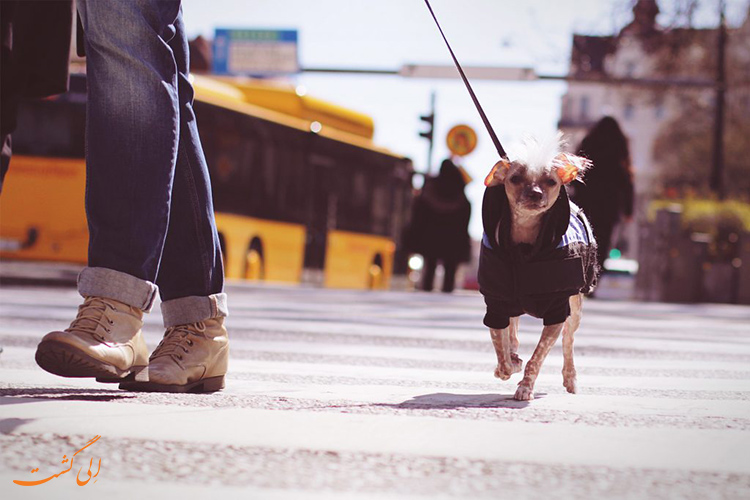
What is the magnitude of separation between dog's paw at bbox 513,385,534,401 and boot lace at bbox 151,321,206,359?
1.01 metres

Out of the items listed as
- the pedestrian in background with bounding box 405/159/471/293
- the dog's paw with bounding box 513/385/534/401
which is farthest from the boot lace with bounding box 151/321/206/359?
the pedestrian in background with bounding box 405/159/471/293

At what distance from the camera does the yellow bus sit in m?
16.9

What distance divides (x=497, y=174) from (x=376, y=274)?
1952 cm

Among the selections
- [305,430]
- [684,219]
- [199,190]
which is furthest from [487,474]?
[684,219]

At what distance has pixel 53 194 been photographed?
55.6 feet

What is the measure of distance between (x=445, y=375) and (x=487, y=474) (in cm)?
240

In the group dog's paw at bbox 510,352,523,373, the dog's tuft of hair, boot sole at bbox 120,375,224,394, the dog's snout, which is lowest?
boot sole at bbox 120,375,224,394

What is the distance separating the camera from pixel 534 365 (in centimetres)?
414

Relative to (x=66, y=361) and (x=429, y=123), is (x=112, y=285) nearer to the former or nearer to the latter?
(x=66, y=361)

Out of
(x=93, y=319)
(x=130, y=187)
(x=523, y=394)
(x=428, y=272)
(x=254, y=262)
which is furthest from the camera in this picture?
(x=254, y=262)

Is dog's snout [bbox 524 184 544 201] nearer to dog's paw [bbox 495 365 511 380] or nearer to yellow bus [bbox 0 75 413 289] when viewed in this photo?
dog's paw [bbox 495 365 511 380]

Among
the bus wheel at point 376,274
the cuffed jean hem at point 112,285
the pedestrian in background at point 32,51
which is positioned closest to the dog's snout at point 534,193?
the cuffed jean hem at point 112,285

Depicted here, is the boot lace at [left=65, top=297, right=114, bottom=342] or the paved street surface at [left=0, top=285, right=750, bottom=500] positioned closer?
the paved street surface at [left=0, top=285, right=750, bottom=500]

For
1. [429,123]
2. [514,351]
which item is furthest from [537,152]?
[429,123]
